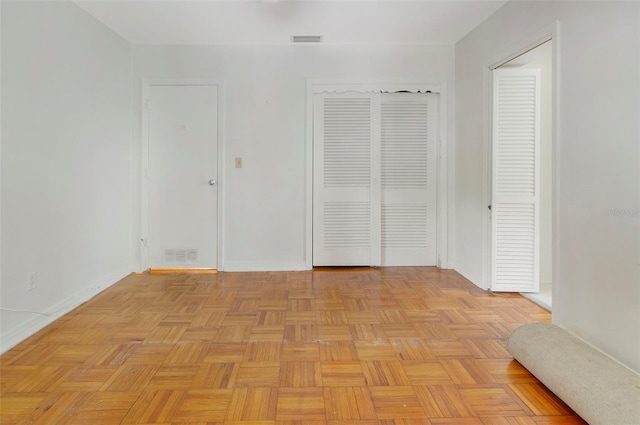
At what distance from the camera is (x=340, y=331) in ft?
7.93

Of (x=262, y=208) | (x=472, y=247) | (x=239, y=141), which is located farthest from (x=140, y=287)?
(x=472, y=247)

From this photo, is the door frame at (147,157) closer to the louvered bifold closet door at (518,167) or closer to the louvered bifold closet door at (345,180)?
the louvered bifold closet door at (345,180)

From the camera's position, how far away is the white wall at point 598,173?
5.82 ft

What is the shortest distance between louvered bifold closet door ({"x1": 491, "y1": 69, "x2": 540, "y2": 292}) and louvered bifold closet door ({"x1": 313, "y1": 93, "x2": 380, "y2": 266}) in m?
1.26

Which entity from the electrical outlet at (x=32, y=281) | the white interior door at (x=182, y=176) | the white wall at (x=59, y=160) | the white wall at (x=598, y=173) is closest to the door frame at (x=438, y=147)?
the white interior door at (x=182, y=176)

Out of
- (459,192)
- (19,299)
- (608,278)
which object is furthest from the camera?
(459,192)

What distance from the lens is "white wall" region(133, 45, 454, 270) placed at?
387cm

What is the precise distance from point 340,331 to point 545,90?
9.99 ft

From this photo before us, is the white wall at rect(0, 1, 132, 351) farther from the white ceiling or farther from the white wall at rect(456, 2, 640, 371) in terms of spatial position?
the white wall at rect(456, 2, 640, 371)

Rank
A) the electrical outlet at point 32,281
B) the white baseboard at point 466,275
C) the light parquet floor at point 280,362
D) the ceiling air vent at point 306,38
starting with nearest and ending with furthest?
the light parquet floor at point 280,362 < the electrical outlet at point 32,281 < the white baseboard at point 466,275 < the ceiling air vent at point 306,38

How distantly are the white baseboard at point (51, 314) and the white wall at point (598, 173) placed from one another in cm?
340

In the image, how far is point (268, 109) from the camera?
12.8 feet

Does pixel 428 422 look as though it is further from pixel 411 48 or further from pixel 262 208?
pixel 411 48

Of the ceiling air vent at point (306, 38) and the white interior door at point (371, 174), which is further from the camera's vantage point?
the white interior door at point (371, 174)
